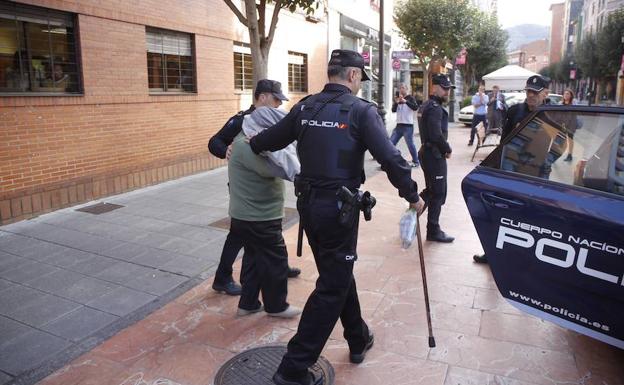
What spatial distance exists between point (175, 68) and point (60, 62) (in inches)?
99.6

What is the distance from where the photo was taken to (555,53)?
98000 mm

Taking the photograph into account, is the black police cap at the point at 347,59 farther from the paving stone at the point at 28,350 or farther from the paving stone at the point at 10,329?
the paving stone at the point at 10,329

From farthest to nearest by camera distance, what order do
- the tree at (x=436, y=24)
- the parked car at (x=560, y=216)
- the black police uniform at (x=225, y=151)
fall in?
the tree at (x=436, y=24), the black police uniform at (x=225, y=151), the parked car at (x=560, y=216)

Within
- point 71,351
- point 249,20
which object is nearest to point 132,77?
point 249,20

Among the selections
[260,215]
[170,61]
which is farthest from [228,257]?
[170,61]

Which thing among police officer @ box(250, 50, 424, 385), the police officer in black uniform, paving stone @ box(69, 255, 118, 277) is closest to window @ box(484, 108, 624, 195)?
police officer @ box(250, 50, 424, 385)

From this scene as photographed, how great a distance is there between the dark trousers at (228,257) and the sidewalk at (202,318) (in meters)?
0.18

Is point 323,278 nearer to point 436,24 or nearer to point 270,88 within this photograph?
point 270,88

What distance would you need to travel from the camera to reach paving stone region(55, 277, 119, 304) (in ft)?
14.1

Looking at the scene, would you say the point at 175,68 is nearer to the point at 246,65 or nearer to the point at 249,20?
the point at 246,65

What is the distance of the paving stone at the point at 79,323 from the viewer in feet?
12.2

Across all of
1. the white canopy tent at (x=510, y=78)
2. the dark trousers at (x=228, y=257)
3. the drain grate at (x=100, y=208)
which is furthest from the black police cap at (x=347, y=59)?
the white canopy tent at (x=510, y=78)

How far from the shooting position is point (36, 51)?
682 centimetres

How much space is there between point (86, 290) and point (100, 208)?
296cm
